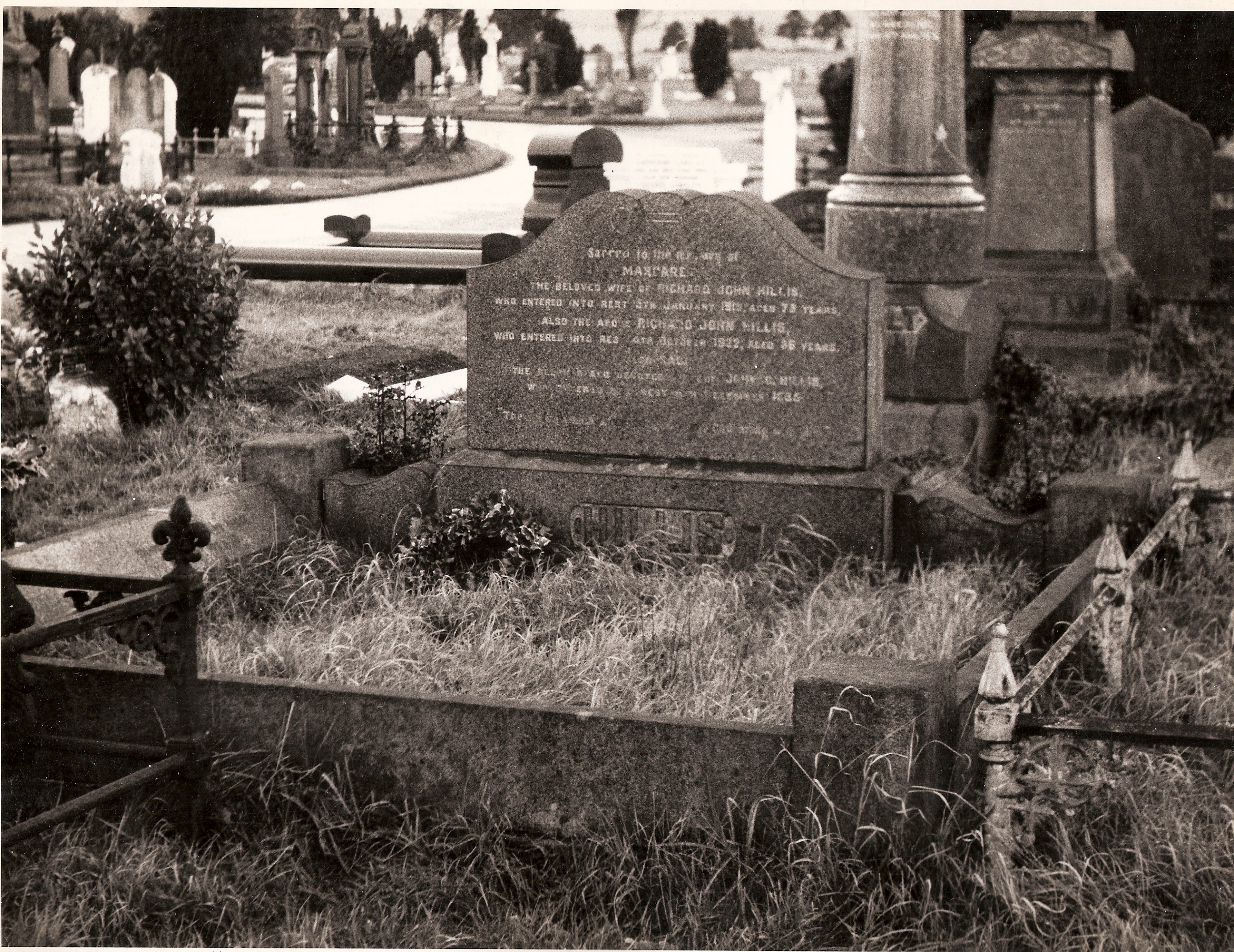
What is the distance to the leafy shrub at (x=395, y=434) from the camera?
7172mm

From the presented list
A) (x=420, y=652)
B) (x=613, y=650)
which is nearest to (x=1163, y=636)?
(x=613, y=650)

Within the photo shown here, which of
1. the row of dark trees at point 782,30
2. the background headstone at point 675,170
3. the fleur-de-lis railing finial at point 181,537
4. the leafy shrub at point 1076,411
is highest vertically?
the row of dark trees at point 782,30

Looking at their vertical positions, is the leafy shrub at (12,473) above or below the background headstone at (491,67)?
below

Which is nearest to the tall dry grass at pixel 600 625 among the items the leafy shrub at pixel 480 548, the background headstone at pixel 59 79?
the leafy shrub at pixel 480 548

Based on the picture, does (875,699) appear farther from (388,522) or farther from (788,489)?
(388,522)

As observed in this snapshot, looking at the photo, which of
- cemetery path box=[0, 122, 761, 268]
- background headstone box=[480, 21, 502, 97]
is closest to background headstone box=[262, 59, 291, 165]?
cemetery path box=[0, 122, 761, 268]

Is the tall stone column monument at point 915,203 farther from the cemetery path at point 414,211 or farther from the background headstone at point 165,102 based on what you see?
the background headstone at point 165,102

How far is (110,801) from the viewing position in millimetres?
4270

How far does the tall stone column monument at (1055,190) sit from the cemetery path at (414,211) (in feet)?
14.6

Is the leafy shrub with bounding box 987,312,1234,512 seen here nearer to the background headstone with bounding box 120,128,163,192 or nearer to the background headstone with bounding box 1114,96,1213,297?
the background headstone with bounding box 1114,96,1213,297

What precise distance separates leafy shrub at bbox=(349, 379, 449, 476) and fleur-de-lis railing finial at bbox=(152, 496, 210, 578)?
2.76 metres

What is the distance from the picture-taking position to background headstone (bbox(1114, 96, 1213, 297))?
552 inches

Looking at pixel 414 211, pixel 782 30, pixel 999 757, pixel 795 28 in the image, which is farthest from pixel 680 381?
pixel 782 30

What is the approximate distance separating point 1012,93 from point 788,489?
637 centimetres
